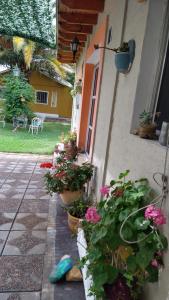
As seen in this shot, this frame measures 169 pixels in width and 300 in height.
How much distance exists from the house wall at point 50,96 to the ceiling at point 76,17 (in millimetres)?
15729

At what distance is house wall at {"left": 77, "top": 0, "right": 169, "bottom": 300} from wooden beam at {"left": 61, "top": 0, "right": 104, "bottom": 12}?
131 mm

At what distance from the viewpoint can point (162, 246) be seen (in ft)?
4.34

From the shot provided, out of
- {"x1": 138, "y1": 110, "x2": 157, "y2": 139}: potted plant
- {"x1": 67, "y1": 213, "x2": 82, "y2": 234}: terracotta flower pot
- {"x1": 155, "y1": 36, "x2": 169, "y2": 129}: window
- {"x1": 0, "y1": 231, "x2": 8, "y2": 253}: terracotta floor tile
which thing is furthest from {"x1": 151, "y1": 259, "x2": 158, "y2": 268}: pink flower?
{"x1": 0, "y1": 231, "x2": 8, "y2": 253}: terracotta floor tile

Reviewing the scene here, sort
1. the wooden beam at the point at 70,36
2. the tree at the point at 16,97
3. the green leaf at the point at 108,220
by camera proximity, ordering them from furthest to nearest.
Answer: the tree at the point at 16,97
the wooden beam at the point at 70,36
the green leaf at the point at 108,220

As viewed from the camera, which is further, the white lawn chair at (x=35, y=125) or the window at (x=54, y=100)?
the window at (x=54, y=100)

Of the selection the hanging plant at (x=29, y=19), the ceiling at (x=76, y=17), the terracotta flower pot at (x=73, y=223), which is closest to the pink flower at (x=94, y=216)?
the terracotta flower pot at (x=73, y=223)

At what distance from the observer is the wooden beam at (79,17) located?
4.01m

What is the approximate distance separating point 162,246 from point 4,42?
700 inches

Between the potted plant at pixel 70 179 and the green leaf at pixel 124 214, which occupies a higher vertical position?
the green leaf at pixel 124 214

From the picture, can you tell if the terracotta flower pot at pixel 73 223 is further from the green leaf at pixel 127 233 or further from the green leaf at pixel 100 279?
the green leaf at pixel 127 233

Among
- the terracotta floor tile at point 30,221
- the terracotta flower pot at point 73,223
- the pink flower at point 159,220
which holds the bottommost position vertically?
the terracotta floor tile at point 30,221

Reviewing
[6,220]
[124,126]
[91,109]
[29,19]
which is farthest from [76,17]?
[6,220]

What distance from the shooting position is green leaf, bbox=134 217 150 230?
53.3 inches

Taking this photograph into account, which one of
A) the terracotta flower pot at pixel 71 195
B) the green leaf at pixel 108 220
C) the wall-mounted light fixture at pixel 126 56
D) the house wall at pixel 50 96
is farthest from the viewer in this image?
the house wall at pixel 50 96
